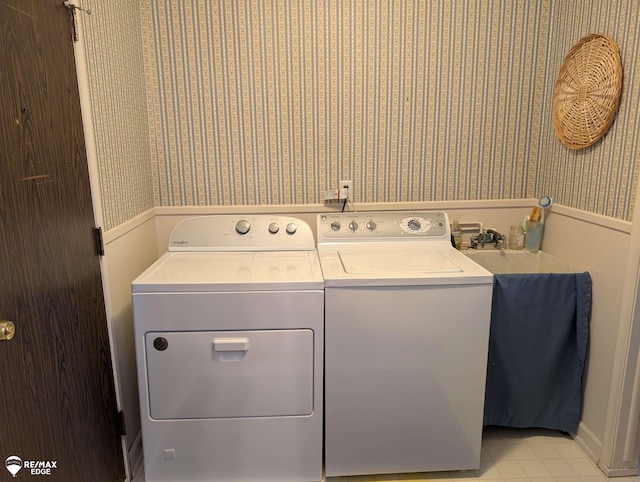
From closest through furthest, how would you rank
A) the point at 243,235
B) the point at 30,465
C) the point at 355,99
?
the point at 30,465 < the point at 243,235 < the point at 355,99

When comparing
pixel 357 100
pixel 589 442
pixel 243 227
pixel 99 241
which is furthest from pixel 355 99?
pixel 589 442

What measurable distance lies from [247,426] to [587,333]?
1.53 metres

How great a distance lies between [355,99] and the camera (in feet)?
7.63

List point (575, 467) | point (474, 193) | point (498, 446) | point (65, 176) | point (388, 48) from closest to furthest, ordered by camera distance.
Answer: point (65, 176) → point (575, 467) → point (498, 446) → point (388, 48) → point (474, 193)

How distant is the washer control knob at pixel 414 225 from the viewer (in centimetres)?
223

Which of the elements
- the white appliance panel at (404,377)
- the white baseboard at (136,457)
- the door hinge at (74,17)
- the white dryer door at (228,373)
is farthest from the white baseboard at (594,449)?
the door hinge at (74,17)

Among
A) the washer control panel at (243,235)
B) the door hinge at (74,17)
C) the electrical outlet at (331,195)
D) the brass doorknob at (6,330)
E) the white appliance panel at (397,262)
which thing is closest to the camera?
the brass doorknob at (6,330)

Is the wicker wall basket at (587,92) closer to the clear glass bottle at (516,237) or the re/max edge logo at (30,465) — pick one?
the clear glass bottle at (516,237)

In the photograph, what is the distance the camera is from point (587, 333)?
2.05m

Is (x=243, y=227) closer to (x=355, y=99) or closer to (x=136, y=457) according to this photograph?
(x=355, y=99)

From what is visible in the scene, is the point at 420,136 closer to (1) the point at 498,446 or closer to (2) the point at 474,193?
(2) the point at 474,193

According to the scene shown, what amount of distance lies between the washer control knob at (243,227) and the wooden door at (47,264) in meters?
0.66

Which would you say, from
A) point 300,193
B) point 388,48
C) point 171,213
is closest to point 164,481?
point 171,213

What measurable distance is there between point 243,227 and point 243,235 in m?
0.04
